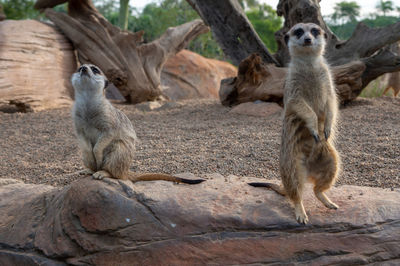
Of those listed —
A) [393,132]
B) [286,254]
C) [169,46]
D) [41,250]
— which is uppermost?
[169,46]

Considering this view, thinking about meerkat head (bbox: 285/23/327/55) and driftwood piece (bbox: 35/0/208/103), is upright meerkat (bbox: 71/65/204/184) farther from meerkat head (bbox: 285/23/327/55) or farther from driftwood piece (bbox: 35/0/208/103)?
driftwood piece (bbox: 35/0/208/103)

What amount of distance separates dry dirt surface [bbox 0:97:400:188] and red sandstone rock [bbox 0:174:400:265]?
0.94 meters

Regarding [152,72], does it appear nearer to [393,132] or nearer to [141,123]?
[141,123]

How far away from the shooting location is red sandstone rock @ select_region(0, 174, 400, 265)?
2.17 metres

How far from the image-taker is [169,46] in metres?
8.18

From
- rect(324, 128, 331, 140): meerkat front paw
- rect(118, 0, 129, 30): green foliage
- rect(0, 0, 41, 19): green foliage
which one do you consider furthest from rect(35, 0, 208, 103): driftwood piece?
rect(0, 0, 41, 19): green foliage

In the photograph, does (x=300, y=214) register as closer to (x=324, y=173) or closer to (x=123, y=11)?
(x=324, y=173)

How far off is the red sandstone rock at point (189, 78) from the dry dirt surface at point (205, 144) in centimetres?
Result: 408

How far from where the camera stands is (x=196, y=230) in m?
2.23

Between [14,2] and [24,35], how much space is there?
7.24 m

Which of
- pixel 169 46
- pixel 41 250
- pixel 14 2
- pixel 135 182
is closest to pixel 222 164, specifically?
pixel 135 182

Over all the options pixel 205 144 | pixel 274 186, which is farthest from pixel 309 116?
pixel 205 144

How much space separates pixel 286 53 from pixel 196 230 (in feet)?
15.9

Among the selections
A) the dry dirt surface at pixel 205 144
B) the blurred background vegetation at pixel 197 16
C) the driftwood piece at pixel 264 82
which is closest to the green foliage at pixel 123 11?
the blurred background vegetation at pixel 197 16
